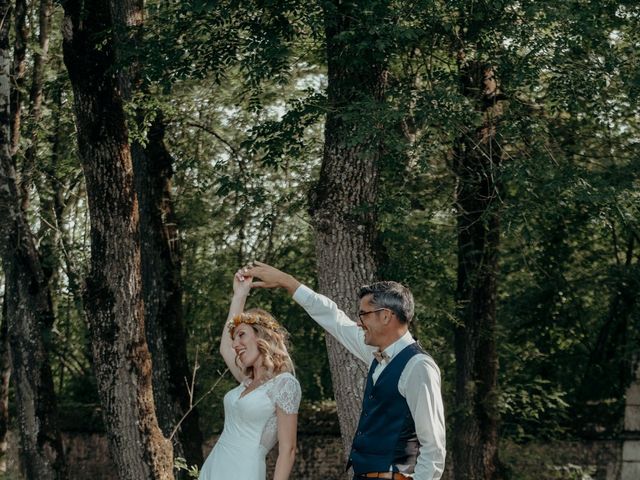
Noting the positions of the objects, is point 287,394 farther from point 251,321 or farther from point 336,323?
point 336,323

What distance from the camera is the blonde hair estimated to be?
6.63 meters

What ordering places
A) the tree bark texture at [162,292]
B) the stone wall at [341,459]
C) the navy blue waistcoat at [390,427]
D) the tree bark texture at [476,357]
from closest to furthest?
1. the navy blue waistcoat at [390,427]
2. the tree bark texture at [162,292]
3. the tree bark texture at [476,357]
4. the stone wall at [341,459]

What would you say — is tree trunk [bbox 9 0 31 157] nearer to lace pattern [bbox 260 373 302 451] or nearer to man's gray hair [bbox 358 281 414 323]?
lace pattern [bbox 260 373 302 451]

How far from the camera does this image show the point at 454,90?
12.0m

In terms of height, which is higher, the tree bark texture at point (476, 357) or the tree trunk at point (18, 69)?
the tree trunk at point (18, 69)

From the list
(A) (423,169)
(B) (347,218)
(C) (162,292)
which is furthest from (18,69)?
(B) (347,218)

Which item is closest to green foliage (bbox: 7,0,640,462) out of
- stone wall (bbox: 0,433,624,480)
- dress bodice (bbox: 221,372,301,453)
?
stone wall (bbox: 0,433,624,480)

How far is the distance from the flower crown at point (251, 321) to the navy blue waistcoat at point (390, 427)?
3.54 ft

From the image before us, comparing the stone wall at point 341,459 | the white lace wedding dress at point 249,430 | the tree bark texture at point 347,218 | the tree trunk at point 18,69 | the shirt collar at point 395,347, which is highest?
the tree trunk at point 18,69

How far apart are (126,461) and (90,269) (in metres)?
1.82

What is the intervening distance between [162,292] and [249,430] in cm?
969

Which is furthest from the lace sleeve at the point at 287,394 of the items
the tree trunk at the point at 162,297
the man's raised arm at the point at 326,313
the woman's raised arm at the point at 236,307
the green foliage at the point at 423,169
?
the tree trunk at the point at 162,297

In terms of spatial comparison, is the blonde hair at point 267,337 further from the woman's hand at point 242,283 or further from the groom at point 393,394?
the groom at point 393,394

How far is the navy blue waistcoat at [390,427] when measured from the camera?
564 centimetres
